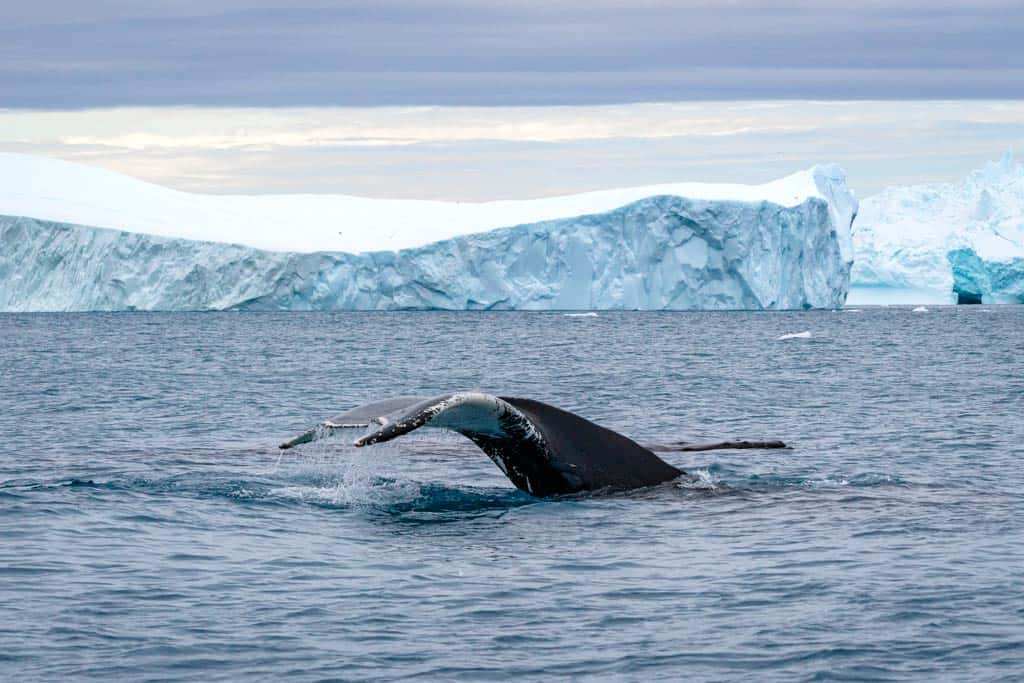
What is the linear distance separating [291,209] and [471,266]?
78.4 feet

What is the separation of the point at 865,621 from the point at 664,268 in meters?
71.8

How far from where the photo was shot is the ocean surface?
7.70m

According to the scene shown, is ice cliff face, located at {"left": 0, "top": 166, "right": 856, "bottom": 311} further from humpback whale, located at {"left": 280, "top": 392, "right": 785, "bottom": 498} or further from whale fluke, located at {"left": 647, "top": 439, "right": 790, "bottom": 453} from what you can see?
humpback whale, located at {"left": 280, "top": 392, "right": 785, "bottom": 498}

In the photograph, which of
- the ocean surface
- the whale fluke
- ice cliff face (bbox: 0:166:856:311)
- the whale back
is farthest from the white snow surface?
the whale back

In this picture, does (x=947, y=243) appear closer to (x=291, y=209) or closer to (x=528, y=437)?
(x=291, y=209)

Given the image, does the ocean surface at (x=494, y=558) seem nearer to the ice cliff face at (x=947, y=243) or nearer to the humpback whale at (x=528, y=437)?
the humpback whale at (x=528, y=437)

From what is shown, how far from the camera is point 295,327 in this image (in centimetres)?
7481

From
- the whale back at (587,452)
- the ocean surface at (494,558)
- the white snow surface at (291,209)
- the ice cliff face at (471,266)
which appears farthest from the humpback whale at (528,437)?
the white snow surface at (291,209)

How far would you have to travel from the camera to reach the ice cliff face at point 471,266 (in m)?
76.1

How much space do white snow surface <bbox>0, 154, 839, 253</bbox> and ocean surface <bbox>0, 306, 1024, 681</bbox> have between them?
5789cm

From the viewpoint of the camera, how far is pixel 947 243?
127 meters

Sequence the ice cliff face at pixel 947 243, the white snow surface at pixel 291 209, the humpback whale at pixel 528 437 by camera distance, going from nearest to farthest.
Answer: the humpback whale at pixel 528 437 → the white snow surface at pixel 291 209 → the ice cliff face at pixel 947 243

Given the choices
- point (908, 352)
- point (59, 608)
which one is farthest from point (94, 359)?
point (59, 608)

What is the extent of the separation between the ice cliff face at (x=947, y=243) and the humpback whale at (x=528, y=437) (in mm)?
106653
